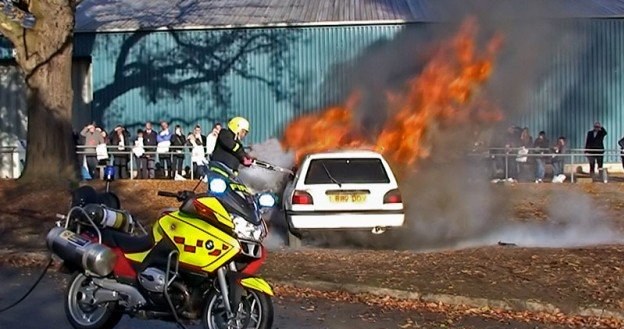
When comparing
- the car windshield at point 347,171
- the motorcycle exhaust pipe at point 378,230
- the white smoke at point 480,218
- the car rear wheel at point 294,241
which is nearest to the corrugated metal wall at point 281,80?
the white smoke at point 480,218

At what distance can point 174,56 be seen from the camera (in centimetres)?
3691

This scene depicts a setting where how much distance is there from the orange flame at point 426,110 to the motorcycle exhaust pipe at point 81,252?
1230cm

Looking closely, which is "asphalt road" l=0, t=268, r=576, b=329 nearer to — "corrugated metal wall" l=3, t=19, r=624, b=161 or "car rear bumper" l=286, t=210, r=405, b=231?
"car rear bumper" l=286, t=210, r=405, b=231

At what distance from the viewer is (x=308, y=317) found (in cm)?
1160

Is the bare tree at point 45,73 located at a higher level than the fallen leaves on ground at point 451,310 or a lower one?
higher

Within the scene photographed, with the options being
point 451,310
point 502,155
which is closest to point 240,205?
point 451,310

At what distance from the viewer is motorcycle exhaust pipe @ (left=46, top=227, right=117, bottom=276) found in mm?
9680

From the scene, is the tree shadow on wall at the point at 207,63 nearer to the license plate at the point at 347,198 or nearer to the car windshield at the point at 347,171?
the car windshield at the point at 347,171

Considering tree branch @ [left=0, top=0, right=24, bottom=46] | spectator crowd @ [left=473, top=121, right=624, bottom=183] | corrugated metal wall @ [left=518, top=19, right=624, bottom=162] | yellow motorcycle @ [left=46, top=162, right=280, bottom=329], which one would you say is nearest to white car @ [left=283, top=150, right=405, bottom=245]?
yellow motorcycle @ [left=46, top=162, right=280, bottom=329]

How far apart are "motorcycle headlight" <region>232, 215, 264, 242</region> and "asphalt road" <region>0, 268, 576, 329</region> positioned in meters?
1.57

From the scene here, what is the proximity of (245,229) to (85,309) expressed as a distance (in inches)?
78.6

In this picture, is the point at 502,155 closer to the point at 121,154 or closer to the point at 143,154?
the point at 143,154

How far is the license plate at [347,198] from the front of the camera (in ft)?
56.0

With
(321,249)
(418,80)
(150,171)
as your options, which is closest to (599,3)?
(418,80)
